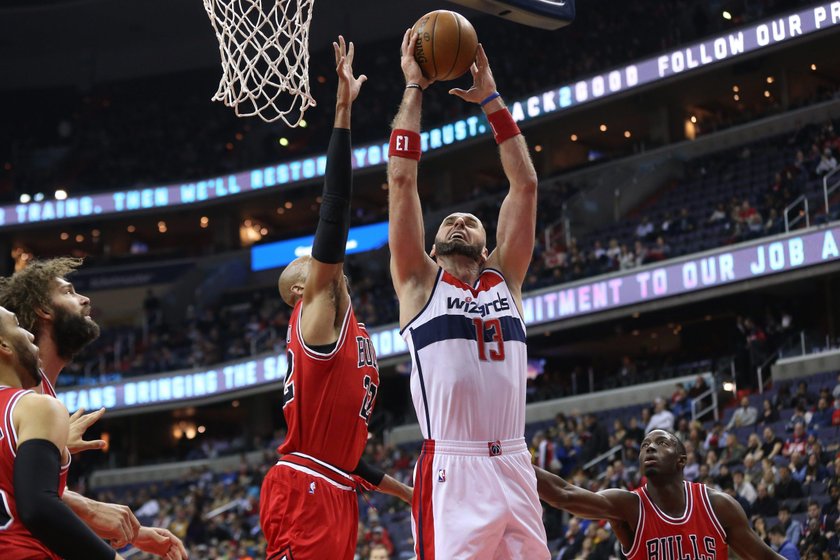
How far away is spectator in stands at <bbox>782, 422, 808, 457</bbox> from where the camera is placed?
14945mm

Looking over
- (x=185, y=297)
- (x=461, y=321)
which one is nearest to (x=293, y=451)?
(x=461, y=321)

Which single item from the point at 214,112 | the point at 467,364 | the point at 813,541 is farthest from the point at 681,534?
the point at 214,112

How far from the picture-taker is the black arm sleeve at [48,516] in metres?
3.10

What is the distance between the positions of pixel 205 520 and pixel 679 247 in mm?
Result: 11409

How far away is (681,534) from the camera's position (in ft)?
21.0

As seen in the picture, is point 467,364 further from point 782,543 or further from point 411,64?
point 782,543

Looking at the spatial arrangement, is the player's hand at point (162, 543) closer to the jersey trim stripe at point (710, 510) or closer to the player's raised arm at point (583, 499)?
the player's raised arm at point (583, 499)

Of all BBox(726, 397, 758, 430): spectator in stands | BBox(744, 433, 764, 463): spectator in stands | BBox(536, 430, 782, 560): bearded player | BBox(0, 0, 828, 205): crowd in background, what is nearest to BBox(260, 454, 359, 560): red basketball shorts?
BBox(536, 430, 782, 560): bearded player

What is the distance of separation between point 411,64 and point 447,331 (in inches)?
50.3

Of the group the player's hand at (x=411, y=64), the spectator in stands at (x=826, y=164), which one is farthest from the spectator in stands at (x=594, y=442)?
the player's hand at (x=411, y=64)

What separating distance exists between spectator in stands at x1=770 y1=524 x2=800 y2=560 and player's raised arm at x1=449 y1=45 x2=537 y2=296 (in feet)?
22.1

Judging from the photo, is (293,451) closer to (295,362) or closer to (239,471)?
(295,362)

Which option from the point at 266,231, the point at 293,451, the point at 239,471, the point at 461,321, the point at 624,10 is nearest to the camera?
the point at 461,321

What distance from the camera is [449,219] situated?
504 centimetres
